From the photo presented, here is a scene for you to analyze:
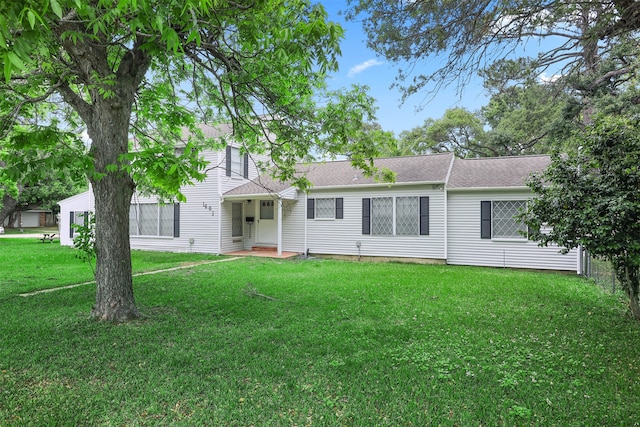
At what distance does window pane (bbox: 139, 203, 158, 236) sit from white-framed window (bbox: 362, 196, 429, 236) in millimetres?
9053

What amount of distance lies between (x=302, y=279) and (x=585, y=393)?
620cm

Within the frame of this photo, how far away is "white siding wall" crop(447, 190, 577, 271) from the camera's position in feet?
34.8

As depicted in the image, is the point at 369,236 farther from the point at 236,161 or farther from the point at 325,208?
the point at 236,161

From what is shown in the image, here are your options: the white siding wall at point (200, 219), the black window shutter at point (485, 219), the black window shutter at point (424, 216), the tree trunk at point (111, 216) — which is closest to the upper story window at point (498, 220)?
the black window shutter at point (485, 219)

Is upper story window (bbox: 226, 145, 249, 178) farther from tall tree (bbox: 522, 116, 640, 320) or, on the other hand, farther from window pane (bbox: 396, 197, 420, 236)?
tall tree (bbox: 522, 116, 640, 320)

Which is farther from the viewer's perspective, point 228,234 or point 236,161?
point 236,161

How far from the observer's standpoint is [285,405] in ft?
9.63

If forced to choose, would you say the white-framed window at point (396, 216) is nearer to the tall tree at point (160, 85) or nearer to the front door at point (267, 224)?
the front door at point (267, 224)

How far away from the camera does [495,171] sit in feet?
39.8

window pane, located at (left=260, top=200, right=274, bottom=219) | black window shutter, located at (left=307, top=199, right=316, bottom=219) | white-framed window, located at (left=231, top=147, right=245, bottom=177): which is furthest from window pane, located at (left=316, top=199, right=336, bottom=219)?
white-framed window, located at (left=231, top=147, right=245, bottom=177)

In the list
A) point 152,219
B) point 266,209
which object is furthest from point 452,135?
point 152,219

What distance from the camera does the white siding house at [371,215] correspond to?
36.4 ft

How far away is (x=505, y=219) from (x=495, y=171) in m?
1.97

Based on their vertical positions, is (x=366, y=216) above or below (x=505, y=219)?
above
